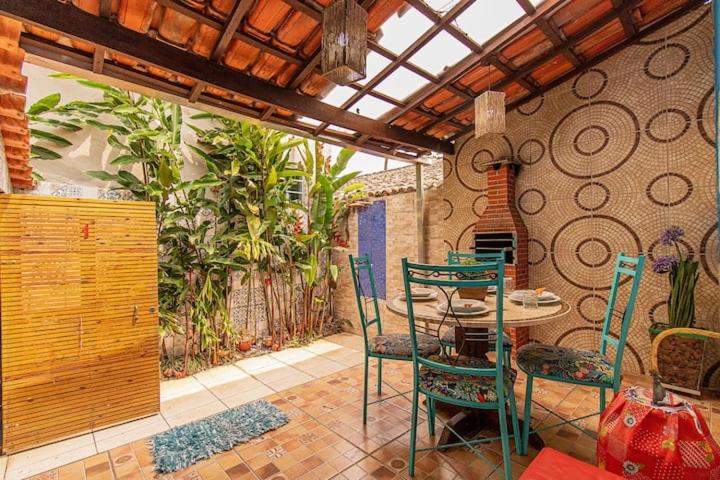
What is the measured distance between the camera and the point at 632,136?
3186 mm

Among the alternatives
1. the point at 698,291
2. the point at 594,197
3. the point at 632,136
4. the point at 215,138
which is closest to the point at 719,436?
the point at 698,291

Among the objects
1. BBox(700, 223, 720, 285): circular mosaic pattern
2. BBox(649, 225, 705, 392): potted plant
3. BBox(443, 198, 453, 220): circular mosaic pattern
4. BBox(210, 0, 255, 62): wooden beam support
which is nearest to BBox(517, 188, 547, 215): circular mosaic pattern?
BBox(443, 198, 453, 220): circular mosaic pattern

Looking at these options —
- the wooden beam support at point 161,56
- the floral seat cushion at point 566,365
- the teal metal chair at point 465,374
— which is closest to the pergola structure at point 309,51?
the wooden beam support at point 161,56

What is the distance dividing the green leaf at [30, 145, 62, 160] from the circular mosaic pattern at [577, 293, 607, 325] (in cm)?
551

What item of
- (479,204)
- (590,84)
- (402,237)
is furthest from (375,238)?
(590,84)

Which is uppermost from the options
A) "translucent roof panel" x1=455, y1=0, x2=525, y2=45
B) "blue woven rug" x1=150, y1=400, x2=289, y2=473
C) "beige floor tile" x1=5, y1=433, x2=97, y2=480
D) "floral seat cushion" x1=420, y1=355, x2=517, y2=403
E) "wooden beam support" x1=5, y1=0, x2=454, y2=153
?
"translucent roof panel" x1=455, y1=0, x2=525, y2=45

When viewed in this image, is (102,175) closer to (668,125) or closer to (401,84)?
(401,84)

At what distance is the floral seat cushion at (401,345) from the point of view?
2400mm

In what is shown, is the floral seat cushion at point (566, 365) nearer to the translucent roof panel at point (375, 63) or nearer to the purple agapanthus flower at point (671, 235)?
the purple agapanthus flower at point (671, 235)

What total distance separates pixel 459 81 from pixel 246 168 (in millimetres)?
2644

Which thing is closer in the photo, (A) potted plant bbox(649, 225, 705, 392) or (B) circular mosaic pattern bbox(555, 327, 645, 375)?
(A) potted plant bbox(649, 225, 705, 392)

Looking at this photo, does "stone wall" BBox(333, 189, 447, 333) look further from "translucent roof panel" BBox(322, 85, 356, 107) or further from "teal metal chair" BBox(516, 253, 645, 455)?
"teal metal chair" BBox(516, 253, 645, 455)

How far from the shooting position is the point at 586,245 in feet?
11.3

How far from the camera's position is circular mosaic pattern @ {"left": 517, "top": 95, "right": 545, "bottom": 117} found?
12.3 feet
